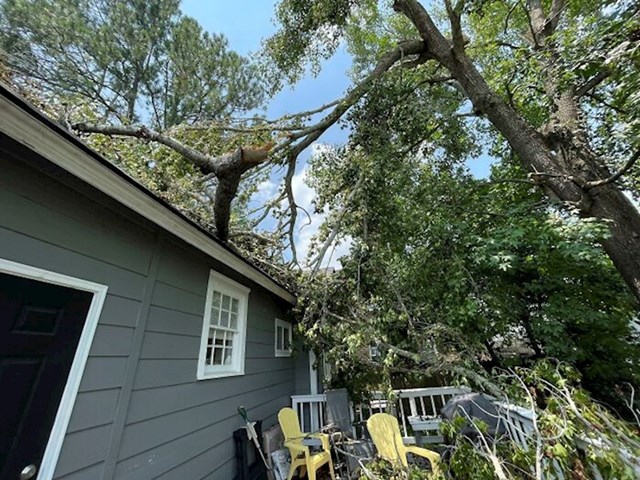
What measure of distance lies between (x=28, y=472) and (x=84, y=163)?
1866 mm

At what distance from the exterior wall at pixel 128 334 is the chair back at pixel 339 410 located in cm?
175

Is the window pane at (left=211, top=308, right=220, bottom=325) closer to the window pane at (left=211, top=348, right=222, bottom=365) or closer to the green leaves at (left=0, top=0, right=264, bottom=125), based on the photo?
the window pane at (left=211, top=348, right=222, bottom=365)

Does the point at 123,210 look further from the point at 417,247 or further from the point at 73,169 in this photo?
the point at 417,247

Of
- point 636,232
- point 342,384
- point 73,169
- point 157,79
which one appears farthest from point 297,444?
point 157,79

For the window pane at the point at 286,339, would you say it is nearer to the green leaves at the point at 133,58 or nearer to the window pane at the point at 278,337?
the window pane at the point at 278,337

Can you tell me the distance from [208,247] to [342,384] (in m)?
3.87

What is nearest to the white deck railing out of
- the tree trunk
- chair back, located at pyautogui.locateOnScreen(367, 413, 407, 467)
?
chair back, located at pyautogui.locateOnScreen(367, 413, 407, 467)

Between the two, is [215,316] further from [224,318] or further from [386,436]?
[386,436]

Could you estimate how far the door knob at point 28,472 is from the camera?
5.14 ft

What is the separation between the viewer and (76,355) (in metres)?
1.95

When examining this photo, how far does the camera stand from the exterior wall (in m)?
1.79

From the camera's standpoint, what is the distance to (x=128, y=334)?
7.79 feet

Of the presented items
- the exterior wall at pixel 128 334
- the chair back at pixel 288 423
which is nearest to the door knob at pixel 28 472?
the exterior wall at pixel 128 334

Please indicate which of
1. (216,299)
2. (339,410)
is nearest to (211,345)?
(216,299)
